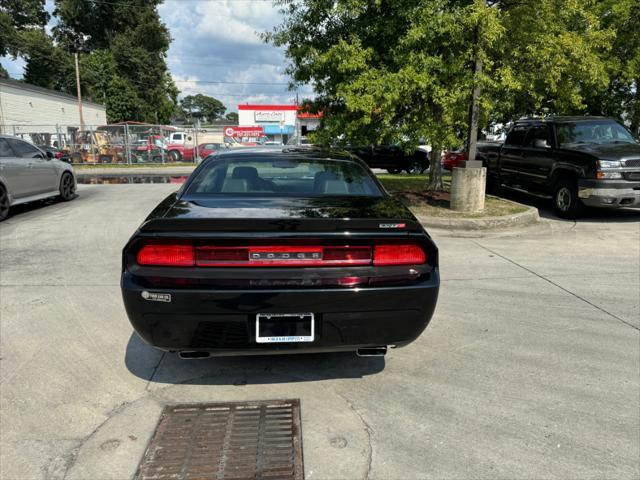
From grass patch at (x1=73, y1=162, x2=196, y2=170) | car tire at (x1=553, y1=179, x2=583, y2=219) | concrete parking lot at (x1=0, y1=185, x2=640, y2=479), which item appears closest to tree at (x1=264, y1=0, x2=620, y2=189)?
car tire at (x1=553, y1=179, x2=583, y2=219)

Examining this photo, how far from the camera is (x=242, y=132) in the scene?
36.5 metres

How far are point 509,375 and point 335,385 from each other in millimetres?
1255

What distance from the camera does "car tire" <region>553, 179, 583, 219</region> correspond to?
30.7 feet

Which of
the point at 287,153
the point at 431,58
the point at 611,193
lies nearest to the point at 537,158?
the point at 611,193

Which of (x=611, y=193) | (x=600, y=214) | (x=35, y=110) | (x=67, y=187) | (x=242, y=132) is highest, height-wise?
(x=35, y=110)

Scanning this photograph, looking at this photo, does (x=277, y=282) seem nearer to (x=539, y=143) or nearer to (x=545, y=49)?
(x=545, y=49)

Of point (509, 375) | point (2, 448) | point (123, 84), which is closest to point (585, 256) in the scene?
point (509, 375)

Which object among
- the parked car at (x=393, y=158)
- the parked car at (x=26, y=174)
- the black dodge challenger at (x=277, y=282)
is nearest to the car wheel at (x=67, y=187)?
the parked car at (x=26, y=174)

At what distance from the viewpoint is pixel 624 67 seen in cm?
1523

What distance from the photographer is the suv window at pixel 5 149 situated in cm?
967

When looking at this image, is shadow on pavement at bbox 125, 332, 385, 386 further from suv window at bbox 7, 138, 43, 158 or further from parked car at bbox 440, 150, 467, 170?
parked car at bbox 440, 150, 467, 170

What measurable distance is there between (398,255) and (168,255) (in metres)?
1.39

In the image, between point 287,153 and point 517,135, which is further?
point 517,135

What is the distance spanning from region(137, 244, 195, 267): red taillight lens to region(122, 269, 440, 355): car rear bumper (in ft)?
0.51
